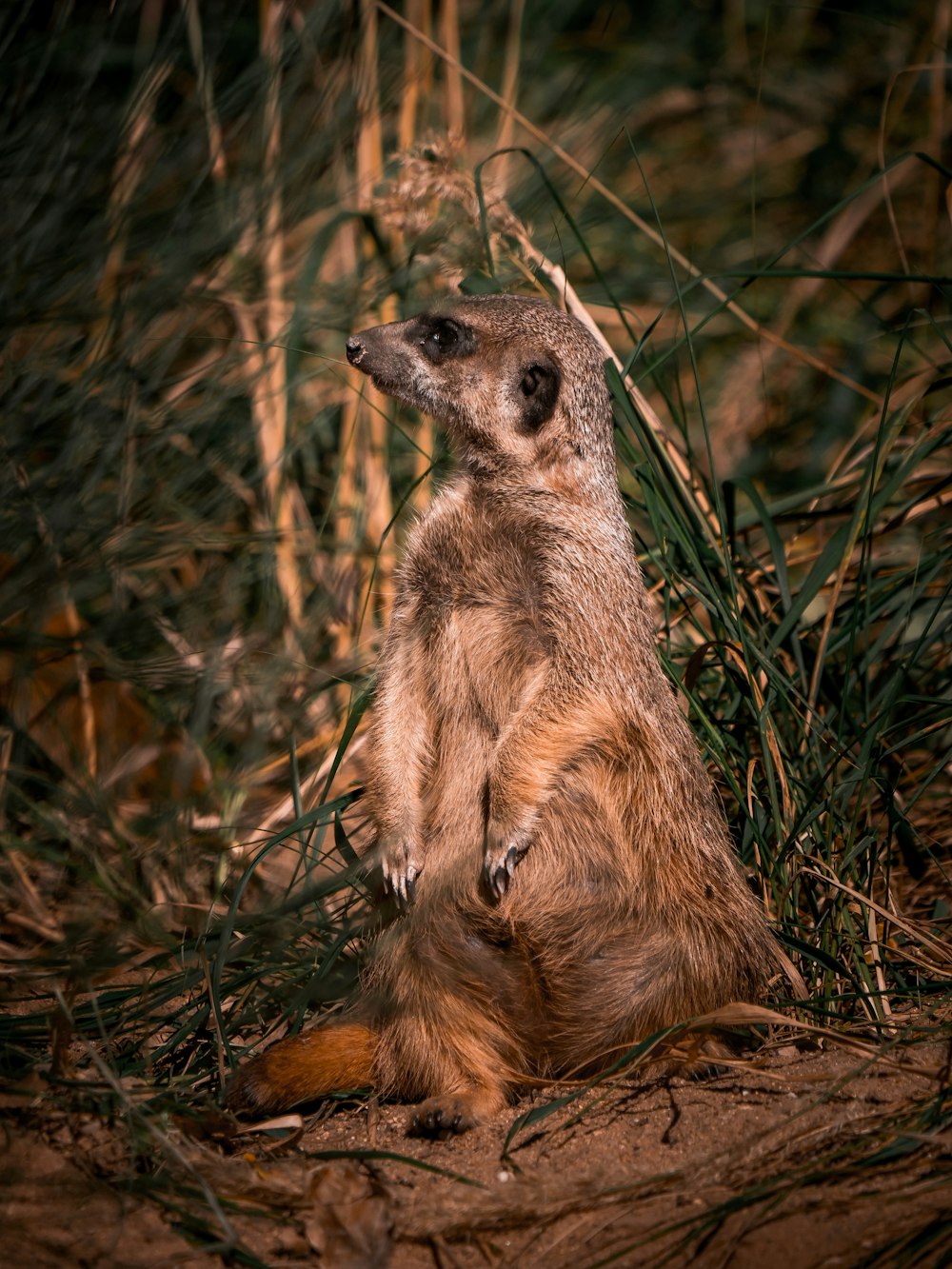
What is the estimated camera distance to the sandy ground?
5.45 feet

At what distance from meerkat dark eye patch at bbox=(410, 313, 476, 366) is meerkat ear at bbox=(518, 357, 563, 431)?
5.7 inches

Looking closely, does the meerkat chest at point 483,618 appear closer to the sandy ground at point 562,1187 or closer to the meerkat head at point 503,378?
the meerkat head at point 503,378

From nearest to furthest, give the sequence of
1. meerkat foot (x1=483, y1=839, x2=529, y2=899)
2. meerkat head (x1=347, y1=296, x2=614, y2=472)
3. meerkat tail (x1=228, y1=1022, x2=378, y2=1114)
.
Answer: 1. meerkat tail (x1=228, y1=1022, x2=378, y2=1114)
2. meerkat foot (x1=483, y1=839, x2=529, y2=899)
3. meerkat head (x1=347, y1=296, x2=614, y2=472)

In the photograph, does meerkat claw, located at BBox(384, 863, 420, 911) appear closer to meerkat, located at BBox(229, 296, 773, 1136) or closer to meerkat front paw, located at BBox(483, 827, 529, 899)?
meerkat, located at BBox(229, 296, 773, 1136)

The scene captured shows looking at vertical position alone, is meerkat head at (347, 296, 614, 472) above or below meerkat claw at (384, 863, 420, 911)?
above

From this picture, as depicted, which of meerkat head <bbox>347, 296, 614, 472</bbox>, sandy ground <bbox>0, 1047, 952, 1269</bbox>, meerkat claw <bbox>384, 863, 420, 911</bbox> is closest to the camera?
sandy ground <bbox>0, 1047, 952, 1269</bbox>

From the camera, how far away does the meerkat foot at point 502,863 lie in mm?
2250

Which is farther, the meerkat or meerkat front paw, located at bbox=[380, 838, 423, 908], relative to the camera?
meerkat front paw, located at bbox=[380, 838, 423, 908]

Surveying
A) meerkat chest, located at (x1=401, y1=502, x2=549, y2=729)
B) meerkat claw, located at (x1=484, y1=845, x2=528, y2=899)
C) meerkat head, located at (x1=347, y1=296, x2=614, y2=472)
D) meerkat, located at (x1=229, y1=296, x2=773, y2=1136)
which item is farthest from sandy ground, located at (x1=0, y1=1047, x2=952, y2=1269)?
meerkat head, located at (x1=347, y1=296, x2=614, y2=472)

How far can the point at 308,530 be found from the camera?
155 inches

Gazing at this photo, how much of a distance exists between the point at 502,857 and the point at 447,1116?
45 cm

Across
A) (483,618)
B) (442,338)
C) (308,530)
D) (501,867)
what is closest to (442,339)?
(442,338)

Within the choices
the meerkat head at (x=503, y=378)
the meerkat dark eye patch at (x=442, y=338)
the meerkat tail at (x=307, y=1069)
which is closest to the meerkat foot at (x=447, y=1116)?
the meerkat tail at (x=307, y=1069)

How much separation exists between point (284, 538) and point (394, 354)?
4.34ft
